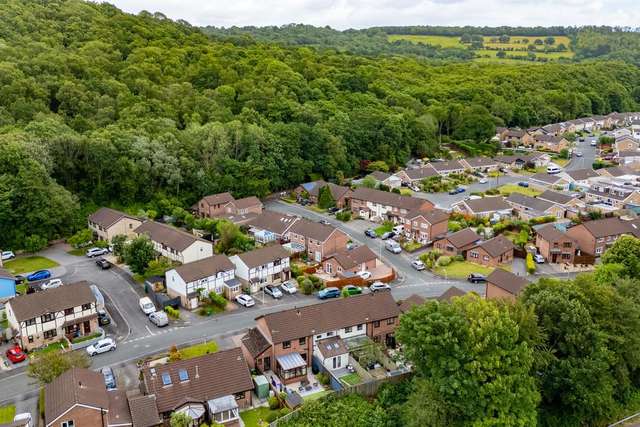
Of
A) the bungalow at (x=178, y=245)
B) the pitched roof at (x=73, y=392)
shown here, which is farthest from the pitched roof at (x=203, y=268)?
Answer: the pitched roof at (x=73, y=392)

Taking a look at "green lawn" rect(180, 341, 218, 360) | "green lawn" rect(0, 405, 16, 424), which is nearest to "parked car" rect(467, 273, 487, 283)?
"green lawn" rect(180, 341, 218, 360)

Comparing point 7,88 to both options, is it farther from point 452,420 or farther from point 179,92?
point 452,420

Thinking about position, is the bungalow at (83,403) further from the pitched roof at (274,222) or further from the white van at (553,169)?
the white van at (553,169)

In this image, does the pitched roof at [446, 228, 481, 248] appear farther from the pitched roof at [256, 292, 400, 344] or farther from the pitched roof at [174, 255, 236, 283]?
the pitched roof at [174, 255, 236, 283]

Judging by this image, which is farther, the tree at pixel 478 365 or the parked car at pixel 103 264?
the parked car at pixel 103 264

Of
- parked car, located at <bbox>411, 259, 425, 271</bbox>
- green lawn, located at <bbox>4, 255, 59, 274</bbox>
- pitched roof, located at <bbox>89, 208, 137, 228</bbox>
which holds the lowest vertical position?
parked car, located at <bbox>411, 259, 425, 271</bbox>

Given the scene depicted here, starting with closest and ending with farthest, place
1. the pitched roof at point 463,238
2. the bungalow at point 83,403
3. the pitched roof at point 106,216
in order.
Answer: the bungalow at point 83,403 < the pitched roof at point 463,238 < the pitched roof at point 106,216
